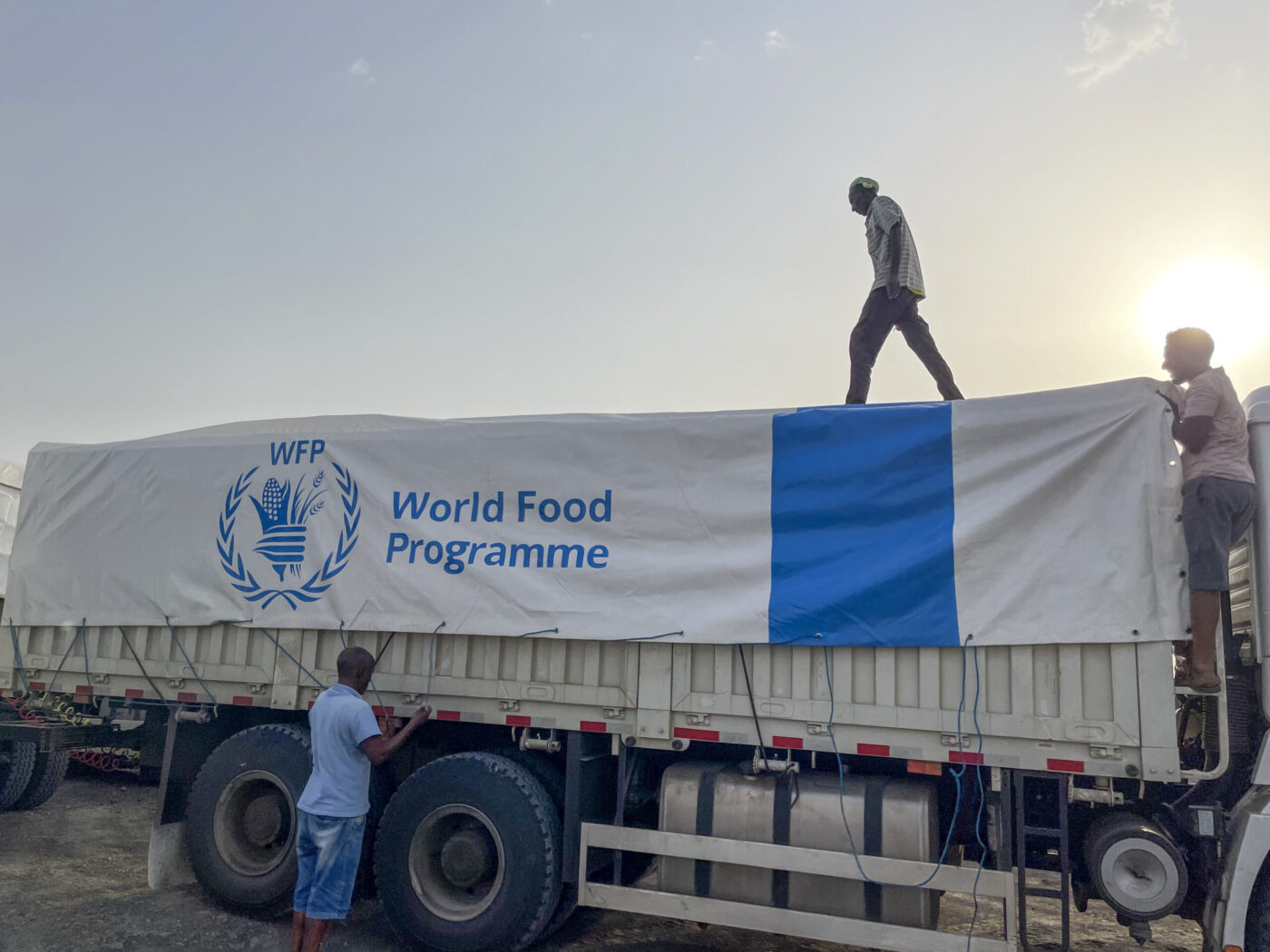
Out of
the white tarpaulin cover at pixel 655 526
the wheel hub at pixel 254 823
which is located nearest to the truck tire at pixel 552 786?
the white tarpaulin cover at pixel 655 526

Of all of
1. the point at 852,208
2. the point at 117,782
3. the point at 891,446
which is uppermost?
the point at 852,208

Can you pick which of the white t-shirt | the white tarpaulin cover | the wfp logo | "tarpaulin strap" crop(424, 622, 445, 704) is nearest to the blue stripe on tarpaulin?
the white tarpaulin cover

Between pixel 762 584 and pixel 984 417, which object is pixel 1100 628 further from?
pixel 762 584

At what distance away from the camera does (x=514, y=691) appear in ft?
20.0

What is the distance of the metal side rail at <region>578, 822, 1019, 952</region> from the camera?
4.98 metres

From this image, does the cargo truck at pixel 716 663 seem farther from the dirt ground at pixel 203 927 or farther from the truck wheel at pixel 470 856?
the dirt ground at pixel 203 927

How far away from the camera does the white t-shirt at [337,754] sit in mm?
5289

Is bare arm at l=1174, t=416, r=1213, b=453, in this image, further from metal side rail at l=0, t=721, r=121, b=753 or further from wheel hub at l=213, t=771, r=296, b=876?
metal side rail at l=0, t=721, r=121, b=753

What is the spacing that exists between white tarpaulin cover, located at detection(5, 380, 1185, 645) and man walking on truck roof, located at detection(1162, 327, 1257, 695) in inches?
4.2

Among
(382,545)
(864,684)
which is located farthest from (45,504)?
(864,684)

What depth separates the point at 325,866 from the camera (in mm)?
5258

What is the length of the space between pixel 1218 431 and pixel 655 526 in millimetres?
3106

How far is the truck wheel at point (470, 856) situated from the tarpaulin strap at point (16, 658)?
356 centimetres

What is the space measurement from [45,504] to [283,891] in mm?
3840
